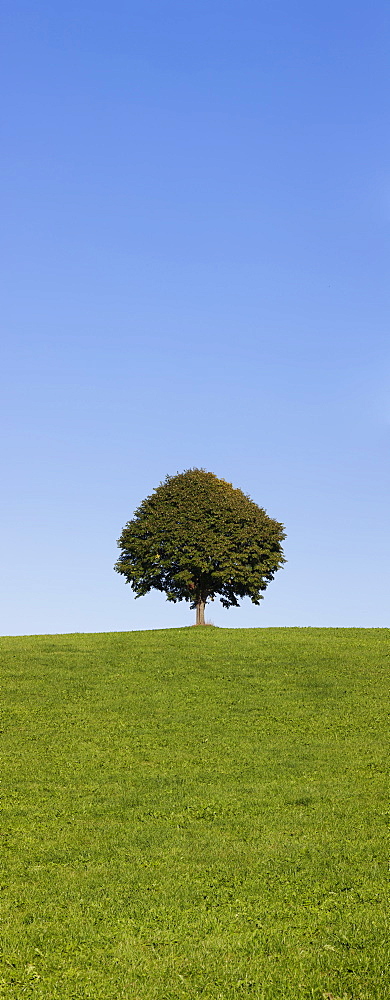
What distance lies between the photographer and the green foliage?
62500mm

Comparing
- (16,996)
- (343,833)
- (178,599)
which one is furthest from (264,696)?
(178,599)

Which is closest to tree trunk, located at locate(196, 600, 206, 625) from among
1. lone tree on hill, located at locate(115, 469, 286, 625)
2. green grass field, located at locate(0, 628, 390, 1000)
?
lone tree on hill, located at locate(115, 469, 286, 625)

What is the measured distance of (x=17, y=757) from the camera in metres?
26.5

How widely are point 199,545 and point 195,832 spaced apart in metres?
43.3

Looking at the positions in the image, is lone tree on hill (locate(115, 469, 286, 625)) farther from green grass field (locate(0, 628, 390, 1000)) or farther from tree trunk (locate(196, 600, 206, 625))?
green grass field (locate(0, 628, 390, 1000))

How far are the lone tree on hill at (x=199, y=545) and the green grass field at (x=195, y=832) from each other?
23106 millimetres

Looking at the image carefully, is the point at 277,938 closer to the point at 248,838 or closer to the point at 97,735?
the point at 248,838

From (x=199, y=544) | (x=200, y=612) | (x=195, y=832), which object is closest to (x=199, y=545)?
(x=199, y=544)

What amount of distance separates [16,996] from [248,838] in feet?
25.2

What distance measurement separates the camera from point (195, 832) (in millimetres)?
19031

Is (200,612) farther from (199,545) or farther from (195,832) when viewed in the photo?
(195,832)

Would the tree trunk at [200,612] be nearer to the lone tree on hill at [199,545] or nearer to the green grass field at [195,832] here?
the lone tree on hill at [199,545]

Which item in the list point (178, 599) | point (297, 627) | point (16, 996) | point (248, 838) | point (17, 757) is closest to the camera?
point (16, 996)

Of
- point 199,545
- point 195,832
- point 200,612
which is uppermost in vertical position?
point 199,545
